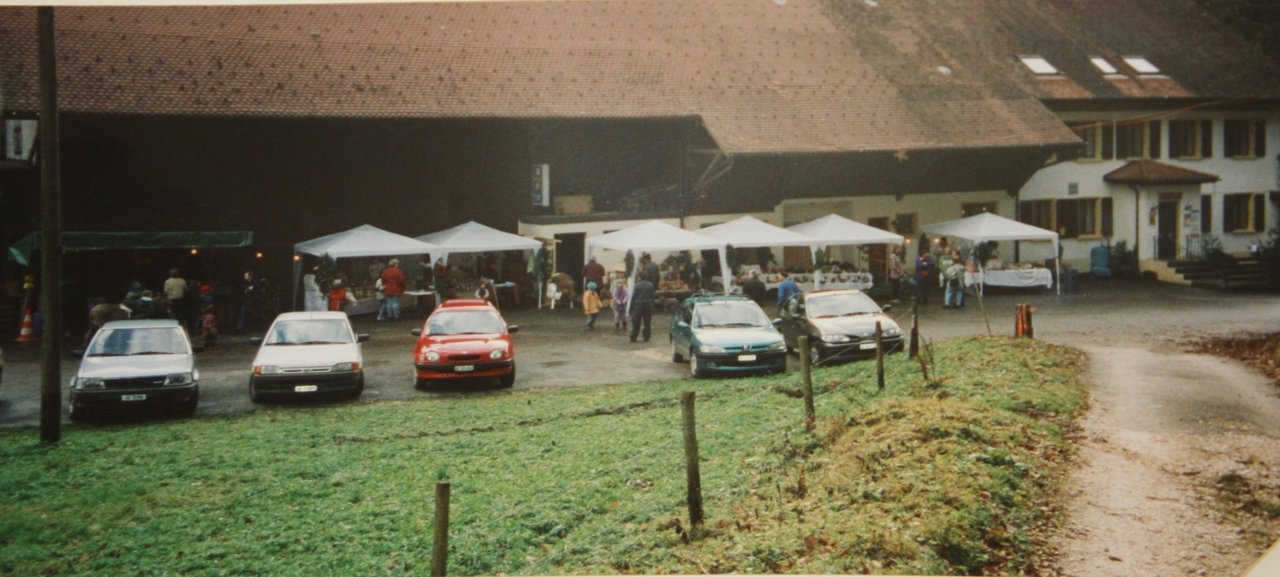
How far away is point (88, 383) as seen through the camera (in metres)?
10.6

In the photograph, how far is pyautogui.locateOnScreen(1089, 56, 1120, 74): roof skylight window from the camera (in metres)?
11.3

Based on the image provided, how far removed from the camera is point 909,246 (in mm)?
12398

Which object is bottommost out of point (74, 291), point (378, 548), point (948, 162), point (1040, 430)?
point (378, 548)

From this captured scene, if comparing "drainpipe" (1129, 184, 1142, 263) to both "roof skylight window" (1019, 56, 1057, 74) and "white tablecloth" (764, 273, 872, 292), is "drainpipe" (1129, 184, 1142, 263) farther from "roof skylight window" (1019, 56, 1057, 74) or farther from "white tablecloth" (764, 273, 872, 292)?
"white tablecloth" (764, 273, 872, 292)

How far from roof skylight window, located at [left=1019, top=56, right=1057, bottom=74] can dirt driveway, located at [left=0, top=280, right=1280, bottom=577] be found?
2.43m

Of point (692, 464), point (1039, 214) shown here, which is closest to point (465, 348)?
point (692, 464)

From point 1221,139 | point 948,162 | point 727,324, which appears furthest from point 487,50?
point 1221,139

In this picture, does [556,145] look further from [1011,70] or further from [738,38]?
[1011,70]

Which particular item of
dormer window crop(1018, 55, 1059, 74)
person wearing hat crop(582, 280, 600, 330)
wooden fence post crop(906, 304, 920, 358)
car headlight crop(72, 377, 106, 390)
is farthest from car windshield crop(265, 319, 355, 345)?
dormer window crop(1018, 55, 1059, 74)

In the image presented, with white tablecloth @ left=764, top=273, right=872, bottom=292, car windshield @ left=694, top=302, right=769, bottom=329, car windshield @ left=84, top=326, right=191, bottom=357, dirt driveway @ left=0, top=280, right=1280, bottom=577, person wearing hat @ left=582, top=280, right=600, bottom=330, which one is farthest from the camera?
car windshield @ left=694, top=302, right=769, bottom=329

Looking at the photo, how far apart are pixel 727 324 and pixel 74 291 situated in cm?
715

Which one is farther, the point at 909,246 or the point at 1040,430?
the point at 909,246

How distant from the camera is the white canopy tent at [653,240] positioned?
12523 mm

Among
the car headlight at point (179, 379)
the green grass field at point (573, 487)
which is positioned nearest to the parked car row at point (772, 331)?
the green grass field at point (573, 487)
